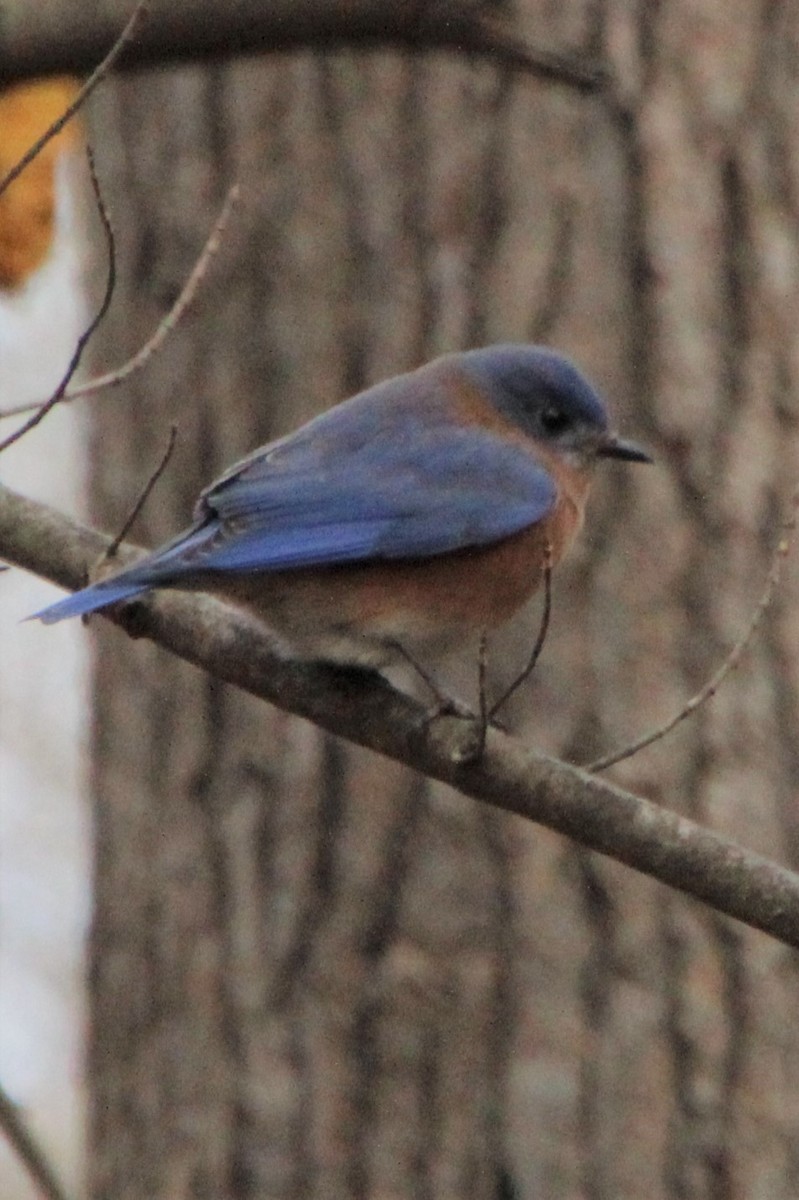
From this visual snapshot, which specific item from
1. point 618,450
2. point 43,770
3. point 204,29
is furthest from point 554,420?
point 43,770

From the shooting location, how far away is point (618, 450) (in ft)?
13.3

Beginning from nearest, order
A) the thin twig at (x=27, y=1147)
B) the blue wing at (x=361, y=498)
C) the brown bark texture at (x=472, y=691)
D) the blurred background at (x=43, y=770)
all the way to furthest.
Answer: the thin twig at (x=27, y=1147) → the blue wing at (x=361, y=498) → the brown bark texture at (x=472, y=691) → the blurred background at (x=43, y=770)

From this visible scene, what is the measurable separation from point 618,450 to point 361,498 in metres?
0.69

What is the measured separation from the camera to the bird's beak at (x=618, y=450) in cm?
405

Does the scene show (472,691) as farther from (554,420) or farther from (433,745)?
(433,745)

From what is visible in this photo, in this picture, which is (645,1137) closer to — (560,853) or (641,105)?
(560,853)

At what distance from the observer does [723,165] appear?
4633 mm

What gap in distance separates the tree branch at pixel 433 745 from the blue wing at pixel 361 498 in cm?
12

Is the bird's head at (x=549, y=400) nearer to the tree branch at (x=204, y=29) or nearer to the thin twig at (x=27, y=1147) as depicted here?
the tree branch at (x=204, y=29)

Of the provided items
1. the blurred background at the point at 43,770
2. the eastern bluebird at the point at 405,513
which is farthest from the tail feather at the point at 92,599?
the blurred background at the point at 43,770

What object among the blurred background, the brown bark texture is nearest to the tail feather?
the brown bark texture

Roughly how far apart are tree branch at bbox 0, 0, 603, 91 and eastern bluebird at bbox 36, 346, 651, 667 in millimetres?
687

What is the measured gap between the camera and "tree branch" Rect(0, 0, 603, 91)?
3.73 m

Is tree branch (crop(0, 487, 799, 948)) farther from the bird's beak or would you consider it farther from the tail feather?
the bird's beak
